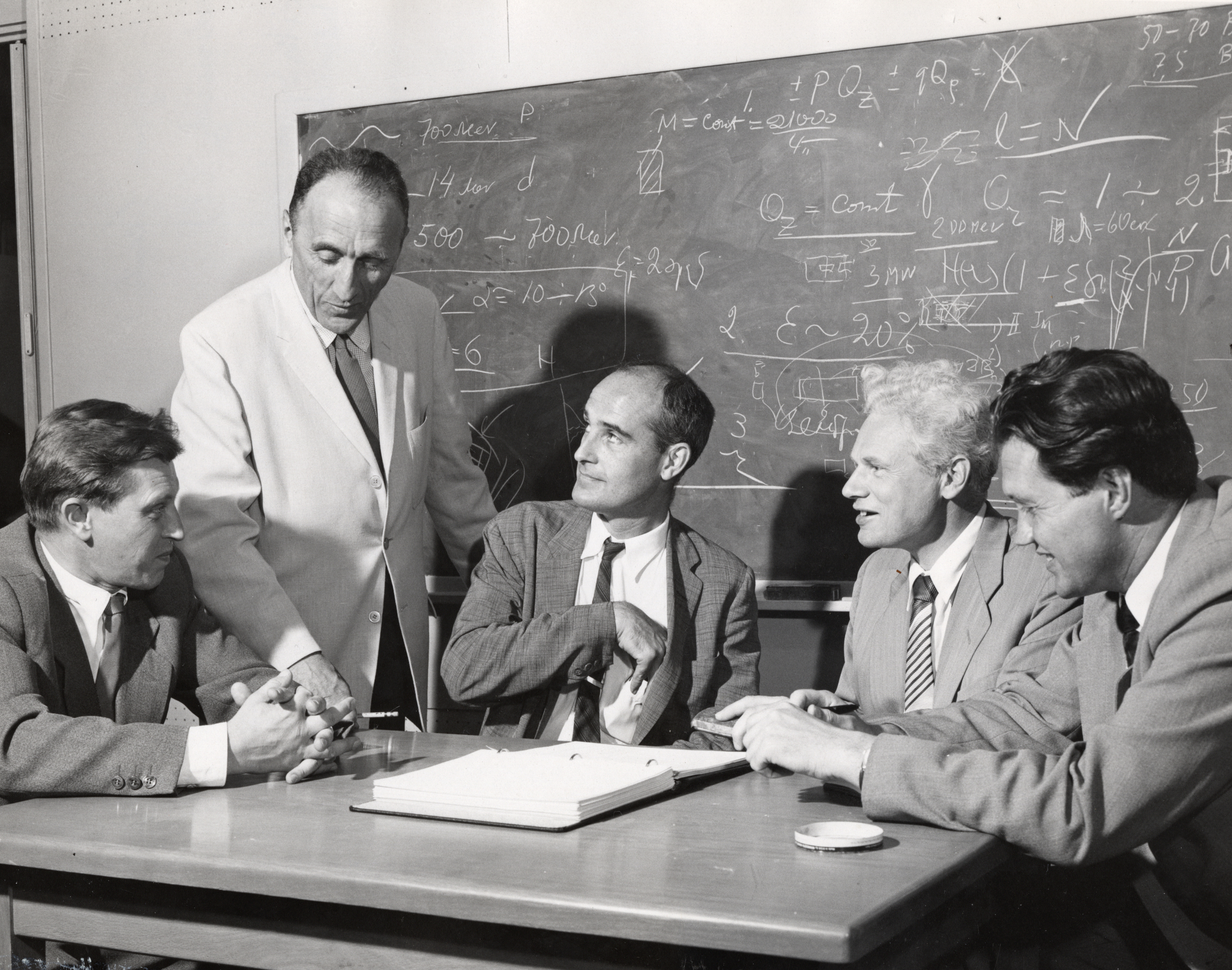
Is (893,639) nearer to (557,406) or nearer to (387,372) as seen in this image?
(387,372)

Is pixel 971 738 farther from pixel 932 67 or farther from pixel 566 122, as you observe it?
pixel 566 122

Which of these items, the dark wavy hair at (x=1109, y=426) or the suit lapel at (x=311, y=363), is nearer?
the dark wavy hair at (x=1109, y=426)

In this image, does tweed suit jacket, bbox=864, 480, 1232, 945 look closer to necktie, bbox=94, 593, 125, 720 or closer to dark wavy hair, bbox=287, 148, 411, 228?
necktie, bbox=94, 593, 125, 720

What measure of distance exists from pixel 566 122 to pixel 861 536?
181 cm

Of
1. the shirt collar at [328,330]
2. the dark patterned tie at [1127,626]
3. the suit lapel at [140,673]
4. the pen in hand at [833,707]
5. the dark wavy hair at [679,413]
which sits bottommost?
the pen in hand at [833,707]

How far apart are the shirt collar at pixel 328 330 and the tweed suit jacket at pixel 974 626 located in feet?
4.54

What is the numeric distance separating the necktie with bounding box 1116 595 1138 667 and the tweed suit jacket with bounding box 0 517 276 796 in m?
1.44

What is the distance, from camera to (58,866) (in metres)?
1.73

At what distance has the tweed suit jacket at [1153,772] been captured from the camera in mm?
1667

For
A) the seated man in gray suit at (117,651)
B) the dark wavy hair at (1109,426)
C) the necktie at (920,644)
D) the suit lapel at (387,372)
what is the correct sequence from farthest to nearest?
A: the suit lapel at (387,372), the necktie at (920,644), the seated man in gray suit at (117,651), the dark wavy hair at (1109,426)

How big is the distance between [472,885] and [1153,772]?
2.87 feet

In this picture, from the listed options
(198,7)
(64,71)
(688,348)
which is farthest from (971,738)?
(64,71)

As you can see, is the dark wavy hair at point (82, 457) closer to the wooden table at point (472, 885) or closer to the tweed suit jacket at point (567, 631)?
the wooden table at point (472, 885)

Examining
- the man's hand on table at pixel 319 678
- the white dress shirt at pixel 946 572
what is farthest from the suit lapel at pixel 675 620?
the man's hand on table at pixel 319 678
